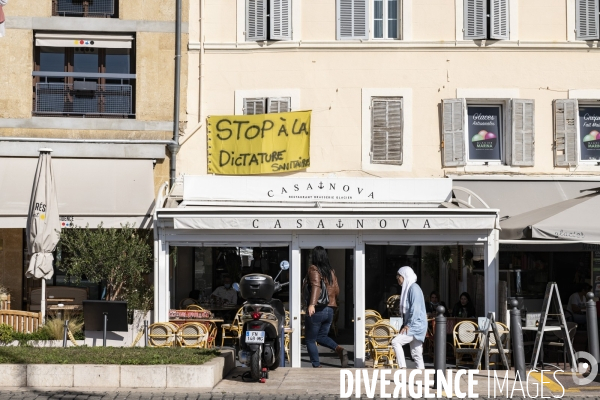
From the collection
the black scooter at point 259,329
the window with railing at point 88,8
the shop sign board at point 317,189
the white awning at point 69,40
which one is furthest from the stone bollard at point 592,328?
the window with railing at point 88,8

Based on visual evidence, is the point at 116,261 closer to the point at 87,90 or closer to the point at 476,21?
the point at 87,90

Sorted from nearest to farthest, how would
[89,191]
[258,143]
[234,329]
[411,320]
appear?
[411,320] → [234,329] → [89,191] → [258,143]

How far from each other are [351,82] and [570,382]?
8398 millimetres

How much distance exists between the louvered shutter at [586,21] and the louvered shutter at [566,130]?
1331mm

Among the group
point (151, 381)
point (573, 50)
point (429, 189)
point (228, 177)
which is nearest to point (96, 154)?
point (228, 177)

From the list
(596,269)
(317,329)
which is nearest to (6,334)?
(317,329)

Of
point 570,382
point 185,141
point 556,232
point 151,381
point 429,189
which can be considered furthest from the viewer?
point 185,141

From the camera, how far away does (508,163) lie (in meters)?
18.9

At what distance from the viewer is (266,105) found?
1886 cm

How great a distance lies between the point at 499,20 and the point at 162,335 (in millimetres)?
9214

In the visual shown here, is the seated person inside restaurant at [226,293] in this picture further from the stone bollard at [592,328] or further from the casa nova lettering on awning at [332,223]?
the stone bollard at [592,328]

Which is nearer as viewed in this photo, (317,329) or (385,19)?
(317,329)

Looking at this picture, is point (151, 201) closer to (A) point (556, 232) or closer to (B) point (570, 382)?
(A) point (556, 232)

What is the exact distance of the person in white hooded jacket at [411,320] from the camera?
12.6 meters
